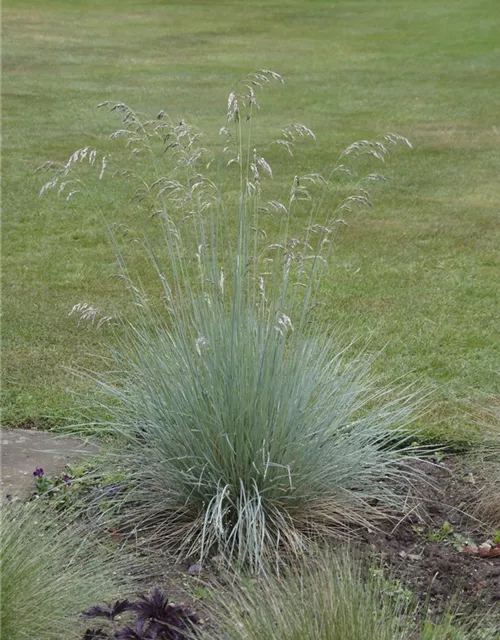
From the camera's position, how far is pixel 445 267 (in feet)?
28.0

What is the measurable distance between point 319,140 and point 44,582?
35.6ft

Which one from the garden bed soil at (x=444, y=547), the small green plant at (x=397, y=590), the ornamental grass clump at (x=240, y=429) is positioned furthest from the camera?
the ornamental grass clump at (x=240, y=429)

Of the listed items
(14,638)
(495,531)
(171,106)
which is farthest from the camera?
(171,106)

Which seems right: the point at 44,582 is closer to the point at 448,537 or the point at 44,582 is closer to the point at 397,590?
the point at 397,590

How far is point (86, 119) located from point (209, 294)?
1083cm

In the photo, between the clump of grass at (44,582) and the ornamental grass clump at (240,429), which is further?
the ornamental grass clump at (240,429)

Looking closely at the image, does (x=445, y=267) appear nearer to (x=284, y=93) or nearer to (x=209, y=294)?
(x=209, y=294)

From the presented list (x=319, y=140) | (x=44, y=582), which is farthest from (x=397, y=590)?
(x=319, y=140)

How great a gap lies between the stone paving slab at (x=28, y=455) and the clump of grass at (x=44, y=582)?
778mm

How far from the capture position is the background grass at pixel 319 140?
657 centimetres

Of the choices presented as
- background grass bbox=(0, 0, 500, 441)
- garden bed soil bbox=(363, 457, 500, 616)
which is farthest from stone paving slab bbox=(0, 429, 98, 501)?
garden bed soil bbox=(363, 457, 500, 616)

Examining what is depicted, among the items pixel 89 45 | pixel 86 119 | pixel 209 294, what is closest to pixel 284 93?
pixel 86 119

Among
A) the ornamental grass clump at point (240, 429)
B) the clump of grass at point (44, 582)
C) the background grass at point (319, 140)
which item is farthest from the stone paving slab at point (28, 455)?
the clump of grass at point (44, 582)

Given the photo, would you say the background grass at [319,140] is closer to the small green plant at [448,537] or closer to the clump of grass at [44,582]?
the small green plant at [448,537]
